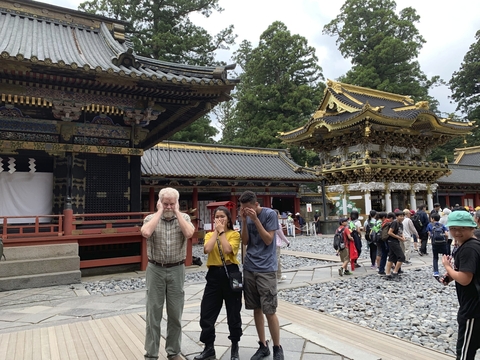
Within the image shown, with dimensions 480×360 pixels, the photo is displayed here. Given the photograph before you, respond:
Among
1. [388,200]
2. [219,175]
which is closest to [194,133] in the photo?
[219,175]

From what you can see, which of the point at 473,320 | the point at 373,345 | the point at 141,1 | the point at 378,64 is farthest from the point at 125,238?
the point at 378,64

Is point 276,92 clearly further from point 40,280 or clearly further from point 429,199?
point 40,280

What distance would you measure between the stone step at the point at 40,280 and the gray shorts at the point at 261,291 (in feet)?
18.6

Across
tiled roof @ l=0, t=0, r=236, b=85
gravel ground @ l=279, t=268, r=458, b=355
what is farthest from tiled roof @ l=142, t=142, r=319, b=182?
gravel ground @ l=279, t=268, r=458, b=355

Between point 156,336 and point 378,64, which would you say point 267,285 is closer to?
point 156,336

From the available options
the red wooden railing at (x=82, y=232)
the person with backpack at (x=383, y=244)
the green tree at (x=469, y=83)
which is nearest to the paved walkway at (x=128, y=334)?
the red wooden railing at (x=82, y=232)

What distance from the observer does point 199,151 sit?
2023 centimetres

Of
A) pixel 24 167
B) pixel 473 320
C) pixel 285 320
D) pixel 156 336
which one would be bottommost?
pixel 285 320

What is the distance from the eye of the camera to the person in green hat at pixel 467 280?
2537 mm

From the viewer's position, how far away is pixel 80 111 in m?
8.55

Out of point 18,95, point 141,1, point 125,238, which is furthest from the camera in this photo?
point 141,1

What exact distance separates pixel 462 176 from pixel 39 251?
32610mm

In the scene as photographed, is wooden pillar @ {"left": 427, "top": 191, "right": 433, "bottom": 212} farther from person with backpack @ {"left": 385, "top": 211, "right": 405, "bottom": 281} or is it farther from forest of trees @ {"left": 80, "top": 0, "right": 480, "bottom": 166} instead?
person with backpack @ {"left": 385, "top": 211, "right": 405, "bottom": 281}

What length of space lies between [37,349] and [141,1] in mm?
28777
